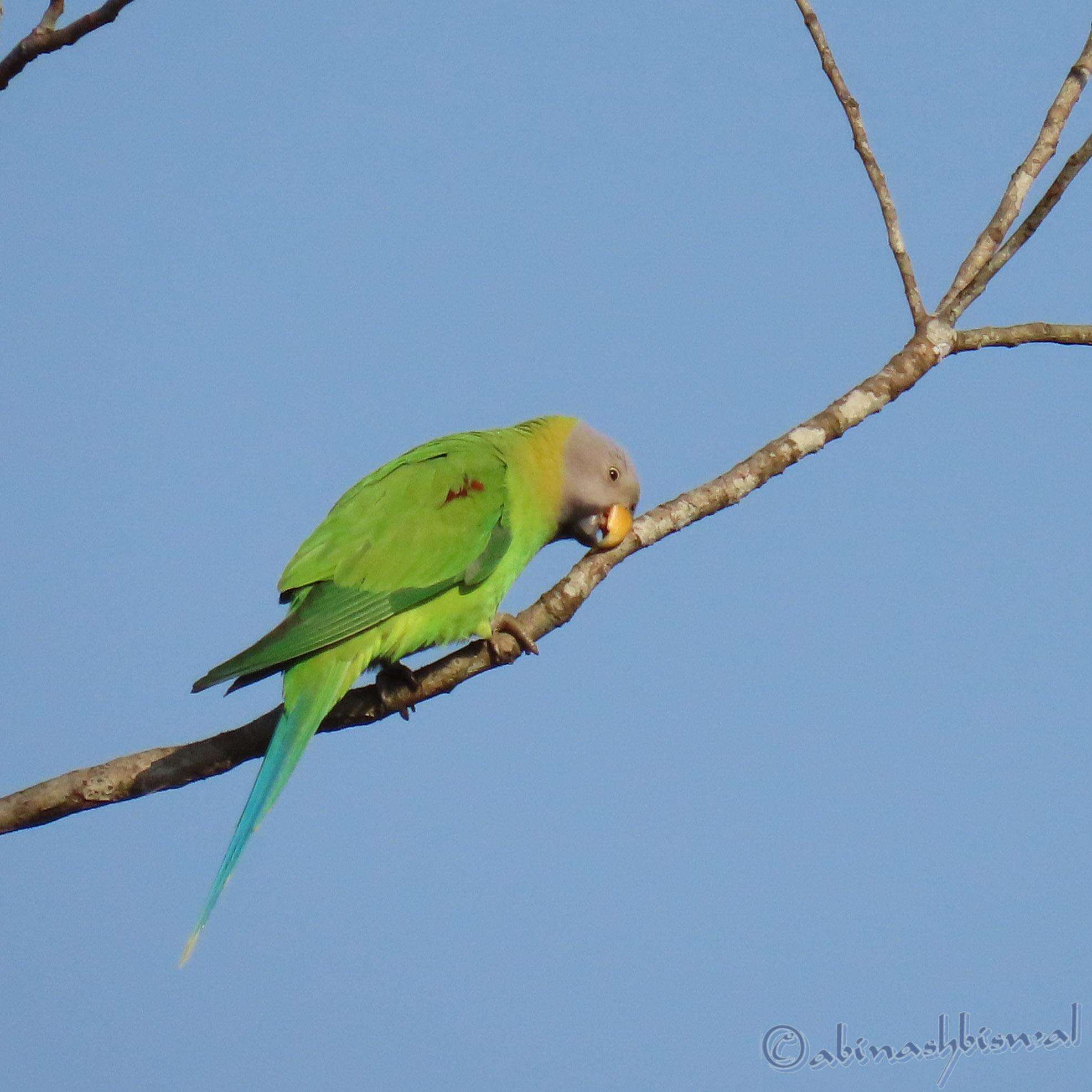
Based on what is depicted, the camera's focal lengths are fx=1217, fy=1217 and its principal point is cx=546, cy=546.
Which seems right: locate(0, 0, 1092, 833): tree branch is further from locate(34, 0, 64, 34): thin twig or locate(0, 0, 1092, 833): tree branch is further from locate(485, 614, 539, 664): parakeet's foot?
locate(34, 0, 64, 34): thin twig

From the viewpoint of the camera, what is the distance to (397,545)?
4.86m

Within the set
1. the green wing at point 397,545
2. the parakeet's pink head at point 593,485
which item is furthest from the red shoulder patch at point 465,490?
the parakeet's pink head at point 593,485

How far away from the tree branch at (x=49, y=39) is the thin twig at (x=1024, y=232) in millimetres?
3101

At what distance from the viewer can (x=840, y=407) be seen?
4.45 metres

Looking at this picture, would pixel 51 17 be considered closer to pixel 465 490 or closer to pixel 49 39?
pixel 49 39

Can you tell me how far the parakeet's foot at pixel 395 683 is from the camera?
4.63 metres

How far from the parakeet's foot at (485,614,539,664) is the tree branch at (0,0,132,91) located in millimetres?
2352

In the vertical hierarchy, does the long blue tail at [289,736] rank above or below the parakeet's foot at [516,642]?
below

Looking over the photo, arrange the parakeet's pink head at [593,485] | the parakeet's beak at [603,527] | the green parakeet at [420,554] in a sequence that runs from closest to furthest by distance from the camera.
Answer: the green parakeet at [420,554] → the parakeet's beak at [603,527] → the parakeet's pink head at [593,485]

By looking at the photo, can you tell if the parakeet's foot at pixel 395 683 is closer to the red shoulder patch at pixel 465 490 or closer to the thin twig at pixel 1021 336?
the red shoulder patch at pixel 465 490

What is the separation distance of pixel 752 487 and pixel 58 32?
2.58 m

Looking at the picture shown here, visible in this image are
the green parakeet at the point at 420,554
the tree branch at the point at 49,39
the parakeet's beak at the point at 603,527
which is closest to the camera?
the tree branch at the point at 49,39

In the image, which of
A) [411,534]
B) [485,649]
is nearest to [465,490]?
[411,534]

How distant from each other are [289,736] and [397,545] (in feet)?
3.31
